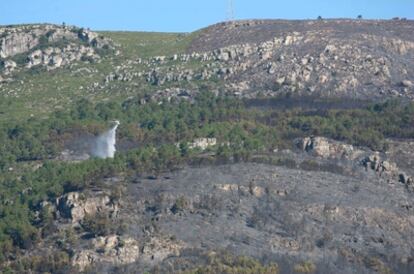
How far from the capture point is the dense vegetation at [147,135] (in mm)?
111938

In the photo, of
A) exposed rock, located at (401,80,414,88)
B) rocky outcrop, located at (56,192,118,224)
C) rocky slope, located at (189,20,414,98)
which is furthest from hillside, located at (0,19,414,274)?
exposed rock, located at (401,80,414,88)

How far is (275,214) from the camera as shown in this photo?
107m

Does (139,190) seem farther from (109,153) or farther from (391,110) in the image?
(391,110)

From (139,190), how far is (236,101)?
119 feet

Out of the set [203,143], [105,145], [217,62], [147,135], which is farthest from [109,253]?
[217,62]

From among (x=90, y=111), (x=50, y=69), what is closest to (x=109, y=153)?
(x=90, y=111)

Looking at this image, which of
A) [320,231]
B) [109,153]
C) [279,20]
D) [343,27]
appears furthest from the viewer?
[279,20]

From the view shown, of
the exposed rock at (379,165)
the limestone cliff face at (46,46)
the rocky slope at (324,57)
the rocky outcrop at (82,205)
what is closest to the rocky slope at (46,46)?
the limestone cliff face at (46,46)

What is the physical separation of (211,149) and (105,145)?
560 inches

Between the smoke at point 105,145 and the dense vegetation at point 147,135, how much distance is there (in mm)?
903

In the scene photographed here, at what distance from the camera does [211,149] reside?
4914 inches

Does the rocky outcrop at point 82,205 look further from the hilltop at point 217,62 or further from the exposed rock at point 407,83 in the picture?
the exposed rock at point 407,83

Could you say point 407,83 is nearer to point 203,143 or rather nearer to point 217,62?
point 217,62

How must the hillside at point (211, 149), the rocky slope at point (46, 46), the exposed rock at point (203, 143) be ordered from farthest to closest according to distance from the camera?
the rocky slope at point (46, 46) → the exposed rock at point (203, 143) → the hillside at point (211, 149)
